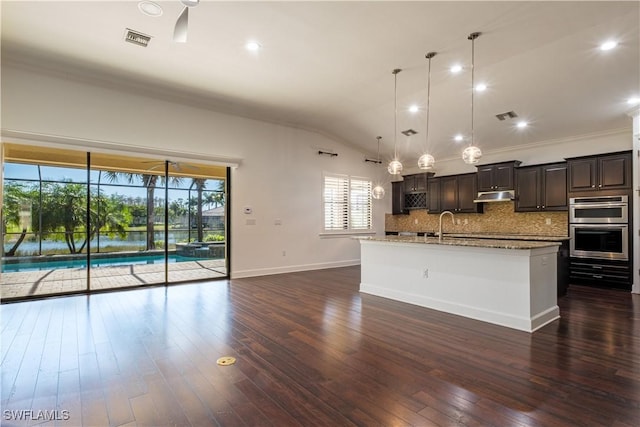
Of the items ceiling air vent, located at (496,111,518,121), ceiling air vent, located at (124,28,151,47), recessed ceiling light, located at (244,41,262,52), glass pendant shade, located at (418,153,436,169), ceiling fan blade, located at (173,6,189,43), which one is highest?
ceiling air vent, located at (124,28,151,47)

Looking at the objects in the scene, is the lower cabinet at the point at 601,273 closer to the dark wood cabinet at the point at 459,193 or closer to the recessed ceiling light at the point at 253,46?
the dark wood cabinet at the point at 459,193

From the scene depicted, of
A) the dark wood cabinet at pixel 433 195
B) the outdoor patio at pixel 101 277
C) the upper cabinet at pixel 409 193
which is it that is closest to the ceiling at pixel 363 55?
the dark wood cabinet at pixel 433 195

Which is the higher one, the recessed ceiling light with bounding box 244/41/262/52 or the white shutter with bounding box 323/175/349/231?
the recessed ceiling light with bounding box 244/41/262/52

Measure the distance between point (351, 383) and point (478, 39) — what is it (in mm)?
4211

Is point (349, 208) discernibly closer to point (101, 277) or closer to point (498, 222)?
point (498, 222)

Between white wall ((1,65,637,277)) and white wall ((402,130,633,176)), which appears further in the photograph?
white wall ((402,130,633,176))

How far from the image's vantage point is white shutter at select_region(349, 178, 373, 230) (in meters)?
8.62

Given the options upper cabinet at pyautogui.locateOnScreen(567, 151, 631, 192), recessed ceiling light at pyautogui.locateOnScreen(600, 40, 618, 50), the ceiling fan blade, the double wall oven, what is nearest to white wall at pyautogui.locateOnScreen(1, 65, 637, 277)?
upper cabinet at pyautogui.locateOnScreen(567, 151, 631, 192)

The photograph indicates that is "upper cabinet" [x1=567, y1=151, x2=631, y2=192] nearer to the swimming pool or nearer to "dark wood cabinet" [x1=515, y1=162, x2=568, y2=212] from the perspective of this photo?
"dark wood cabinet" [x1=515, y1=162, x2=568, y2=212]

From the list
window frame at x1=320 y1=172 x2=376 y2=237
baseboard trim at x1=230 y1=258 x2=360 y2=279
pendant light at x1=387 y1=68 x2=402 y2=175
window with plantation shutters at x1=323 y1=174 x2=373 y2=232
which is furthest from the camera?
window with plantation shutters at x1=323 y1=174 x2=373 y2=232

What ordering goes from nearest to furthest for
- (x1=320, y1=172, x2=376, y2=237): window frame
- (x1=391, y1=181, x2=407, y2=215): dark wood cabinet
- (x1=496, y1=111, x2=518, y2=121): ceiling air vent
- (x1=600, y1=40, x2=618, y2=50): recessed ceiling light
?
(x1=600, y1=40, x2=618, y2=50): recessed ceiling light < (x1=496, y1=111, x2=518, y2=121): ceiling air vent < (x1=320, y1=172, x2=376, y2=237): window frame < (x1=391, y1=181, x2=407, y2=215): dark wood cabinet

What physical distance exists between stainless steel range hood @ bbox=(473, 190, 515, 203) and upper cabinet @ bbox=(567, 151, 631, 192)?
104 centimetres

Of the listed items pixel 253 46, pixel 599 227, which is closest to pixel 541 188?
pixel 599 227

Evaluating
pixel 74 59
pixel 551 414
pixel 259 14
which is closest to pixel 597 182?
pixel 551 414
